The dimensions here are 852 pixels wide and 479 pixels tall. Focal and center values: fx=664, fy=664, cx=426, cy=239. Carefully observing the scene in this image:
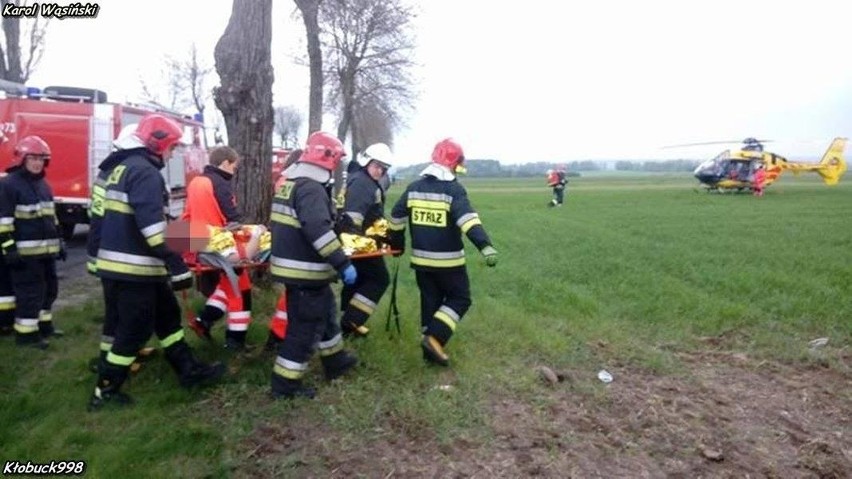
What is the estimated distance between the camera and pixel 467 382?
16.7 feet

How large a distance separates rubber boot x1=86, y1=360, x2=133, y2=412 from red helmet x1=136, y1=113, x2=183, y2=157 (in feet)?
4.92

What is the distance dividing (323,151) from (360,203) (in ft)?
3.63

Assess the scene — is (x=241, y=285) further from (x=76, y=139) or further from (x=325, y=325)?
(x=76, y=139)

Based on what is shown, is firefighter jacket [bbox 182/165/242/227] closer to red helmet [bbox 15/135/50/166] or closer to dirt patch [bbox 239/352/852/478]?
red helmet [bbox 15/135/50/166]

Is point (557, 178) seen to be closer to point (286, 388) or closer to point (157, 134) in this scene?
point (286, 388)

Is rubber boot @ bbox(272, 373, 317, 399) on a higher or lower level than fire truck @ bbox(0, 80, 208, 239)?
lower

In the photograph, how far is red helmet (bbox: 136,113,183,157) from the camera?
4457 millimetres

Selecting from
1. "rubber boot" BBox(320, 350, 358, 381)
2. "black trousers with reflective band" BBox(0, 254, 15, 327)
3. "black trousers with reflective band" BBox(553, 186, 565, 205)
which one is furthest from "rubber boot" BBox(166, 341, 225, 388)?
"black trousers with reflective band" BBox(553, 186, 565, 205)

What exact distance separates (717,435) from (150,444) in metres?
3.55

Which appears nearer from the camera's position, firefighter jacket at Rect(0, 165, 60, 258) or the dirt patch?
the dirt patch

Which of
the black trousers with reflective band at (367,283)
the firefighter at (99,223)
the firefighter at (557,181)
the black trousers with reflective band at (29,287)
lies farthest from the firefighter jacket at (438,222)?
the firefighter at (557,181)

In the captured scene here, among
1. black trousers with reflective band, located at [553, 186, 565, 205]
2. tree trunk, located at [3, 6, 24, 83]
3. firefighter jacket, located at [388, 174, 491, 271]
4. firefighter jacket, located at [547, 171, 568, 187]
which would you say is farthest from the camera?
black trousers with reflective band, located at [553, 186, 565, 205]

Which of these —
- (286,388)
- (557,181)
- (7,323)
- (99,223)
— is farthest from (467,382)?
(557,181)

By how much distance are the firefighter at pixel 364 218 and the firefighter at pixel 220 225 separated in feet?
Result: 3.00
